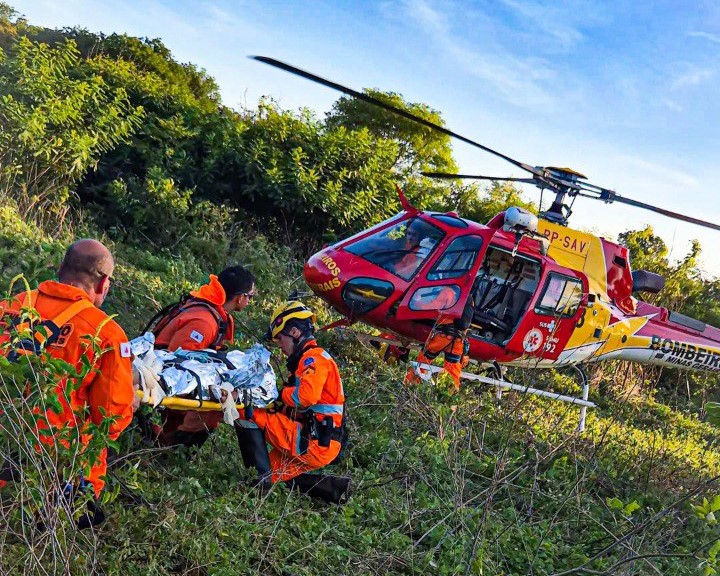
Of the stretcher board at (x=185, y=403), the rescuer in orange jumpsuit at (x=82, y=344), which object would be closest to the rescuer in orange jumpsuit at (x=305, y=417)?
the stretcher board at (x=185, y=403)

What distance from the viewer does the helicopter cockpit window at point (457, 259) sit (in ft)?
26.8

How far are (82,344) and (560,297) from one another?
7.02 meters

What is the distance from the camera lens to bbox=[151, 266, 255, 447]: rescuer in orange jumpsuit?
484 cm

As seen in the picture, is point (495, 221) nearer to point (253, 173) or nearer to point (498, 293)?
point (498, 293)

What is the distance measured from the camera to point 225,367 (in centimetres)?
443

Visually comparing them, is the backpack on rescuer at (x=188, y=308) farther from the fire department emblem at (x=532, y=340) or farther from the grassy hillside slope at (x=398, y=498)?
the fire department emblem at (x=532, y=340)

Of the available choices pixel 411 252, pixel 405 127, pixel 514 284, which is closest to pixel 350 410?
pixel 411 252

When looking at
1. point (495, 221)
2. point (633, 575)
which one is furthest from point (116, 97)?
point (633, 575)

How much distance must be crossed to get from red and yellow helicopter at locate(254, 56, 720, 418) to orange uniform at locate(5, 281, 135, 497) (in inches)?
175

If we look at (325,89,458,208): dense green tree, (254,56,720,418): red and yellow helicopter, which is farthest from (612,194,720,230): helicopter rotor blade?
(325,89,458,208): dense green tree

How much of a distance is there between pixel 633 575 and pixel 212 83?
848 inches

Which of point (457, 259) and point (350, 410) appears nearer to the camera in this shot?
point (350, 410)

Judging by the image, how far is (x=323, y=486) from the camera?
5.19 metres

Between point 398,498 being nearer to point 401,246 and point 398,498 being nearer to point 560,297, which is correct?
point 401,246
